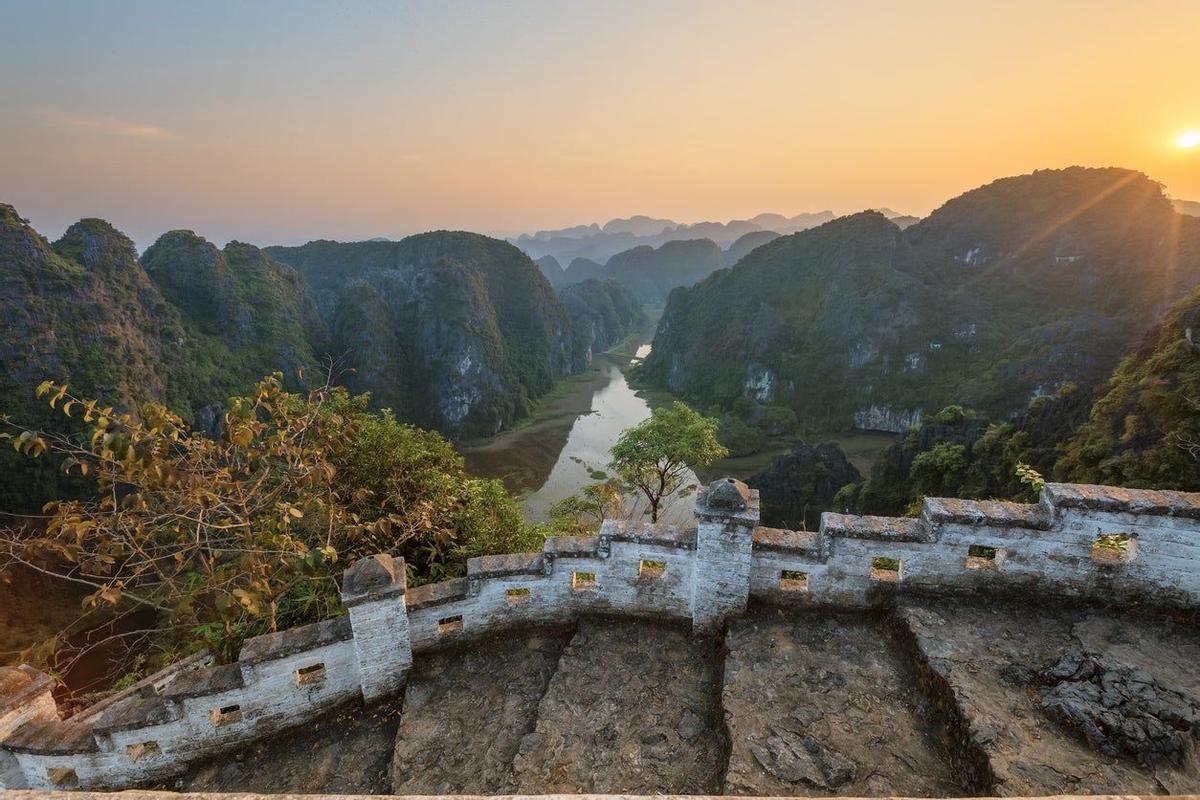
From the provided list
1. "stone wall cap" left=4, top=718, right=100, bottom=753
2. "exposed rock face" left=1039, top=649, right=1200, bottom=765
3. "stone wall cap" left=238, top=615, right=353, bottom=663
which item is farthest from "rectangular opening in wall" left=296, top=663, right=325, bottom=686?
"exposed rock face" left=1039, top=649, right=1200, bottom=765

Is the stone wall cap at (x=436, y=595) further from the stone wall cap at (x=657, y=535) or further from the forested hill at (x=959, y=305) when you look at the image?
the forested hill at (x=959, y=305)

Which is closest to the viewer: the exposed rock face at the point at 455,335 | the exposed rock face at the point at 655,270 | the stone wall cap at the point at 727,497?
the stone wall cap at the point at 727,497

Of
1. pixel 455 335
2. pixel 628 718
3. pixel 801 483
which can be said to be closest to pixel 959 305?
pixel 801 483

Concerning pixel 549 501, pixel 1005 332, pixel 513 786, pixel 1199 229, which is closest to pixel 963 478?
pixel 549 501

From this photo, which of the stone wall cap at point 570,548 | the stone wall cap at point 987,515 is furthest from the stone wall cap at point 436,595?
the stone wall cap at point 987,515

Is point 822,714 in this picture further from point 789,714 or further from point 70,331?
point 70,331

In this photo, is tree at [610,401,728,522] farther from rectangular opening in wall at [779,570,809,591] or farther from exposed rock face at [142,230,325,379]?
exposed rock face at [142,230,325,379]
